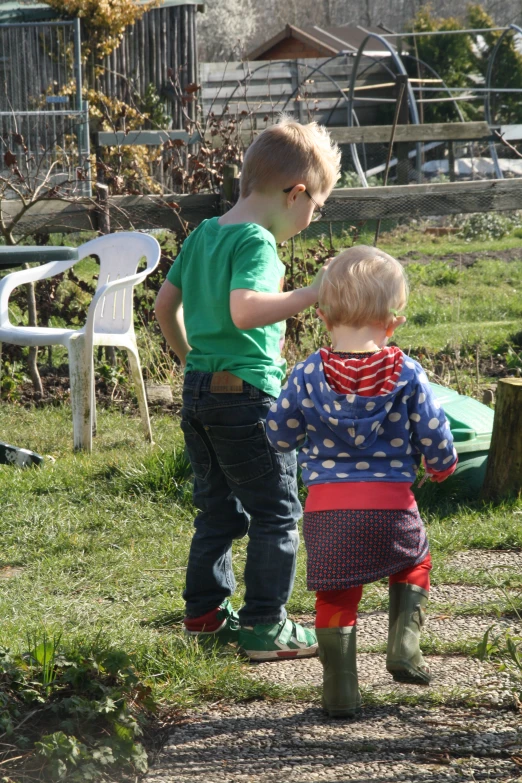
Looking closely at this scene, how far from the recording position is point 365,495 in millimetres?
2346

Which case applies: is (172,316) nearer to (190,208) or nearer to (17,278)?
(17,278)

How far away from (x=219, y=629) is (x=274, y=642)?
0.21 metres

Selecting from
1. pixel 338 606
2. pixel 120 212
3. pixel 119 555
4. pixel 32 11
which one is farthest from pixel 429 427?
pixel 32 11

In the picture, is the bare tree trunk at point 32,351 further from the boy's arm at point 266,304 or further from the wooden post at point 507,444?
the boy's arm at point 266,304

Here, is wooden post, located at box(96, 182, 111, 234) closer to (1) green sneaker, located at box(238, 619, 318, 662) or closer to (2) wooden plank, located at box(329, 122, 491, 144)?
(1) green sneaker, located at box(238, 619, 318, 662)

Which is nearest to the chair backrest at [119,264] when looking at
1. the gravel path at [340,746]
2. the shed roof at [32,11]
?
the gravel path at [340,746]

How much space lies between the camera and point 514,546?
373 centimetres

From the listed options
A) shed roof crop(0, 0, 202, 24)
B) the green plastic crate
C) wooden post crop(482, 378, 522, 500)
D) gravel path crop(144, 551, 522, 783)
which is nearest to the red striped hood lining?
gravel path crop(144, 551, 522, 783)

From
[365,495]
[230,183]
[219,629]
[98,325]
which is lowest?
[219,629]

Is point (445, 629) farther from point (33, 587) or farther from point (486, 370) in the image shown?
point (486, 370)

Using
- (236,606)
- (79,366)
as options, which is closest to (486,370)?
(79,366)

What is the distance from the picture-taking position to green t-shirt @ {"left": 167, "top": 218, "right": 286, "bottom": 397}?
8.53 ft

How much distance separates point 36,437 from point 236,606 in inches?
103

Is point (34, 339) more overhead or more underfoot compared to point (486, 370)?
more overhead
